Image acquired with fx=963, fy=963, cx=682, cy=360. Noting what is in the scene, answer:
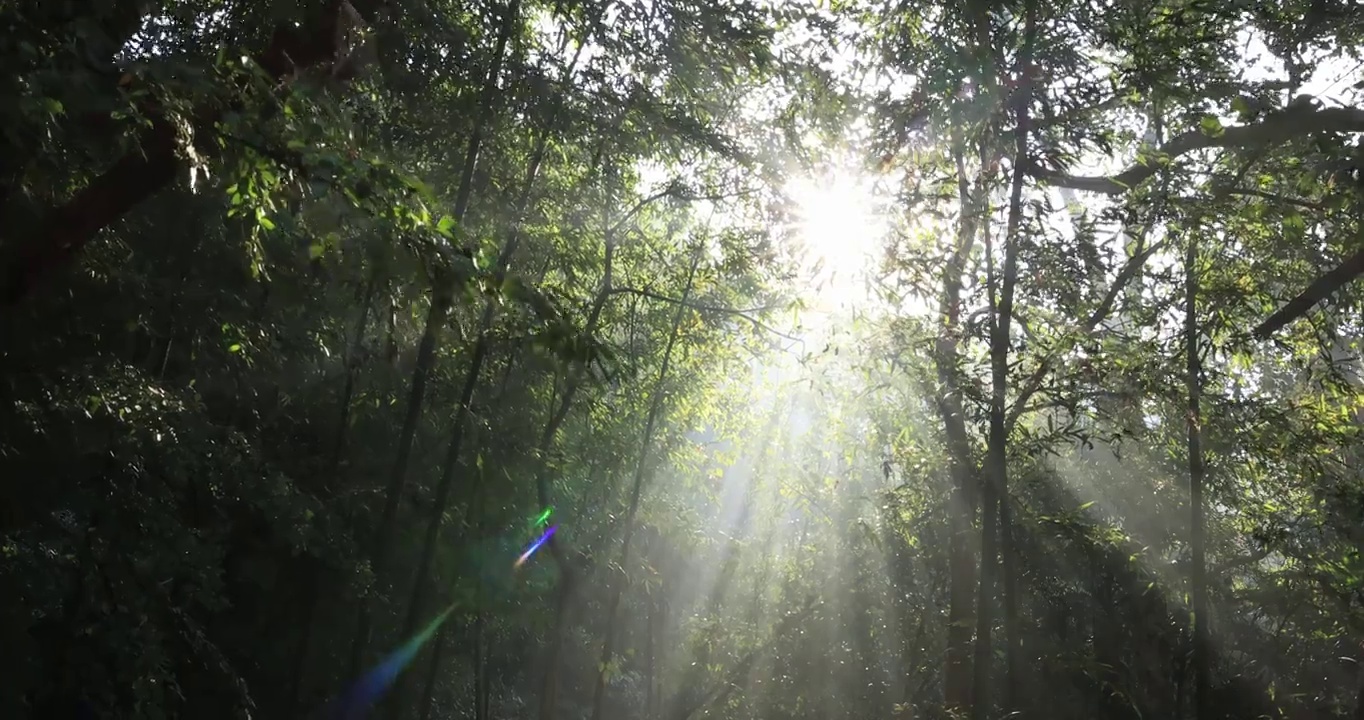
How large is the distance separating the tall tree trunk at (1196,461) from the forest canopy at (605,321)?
29 mm

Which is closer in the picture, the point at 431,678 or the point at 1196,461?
the point at 431,678

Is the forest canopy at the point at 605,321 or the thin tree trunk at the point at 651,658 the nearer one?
the forest canopy at the point at 605,321

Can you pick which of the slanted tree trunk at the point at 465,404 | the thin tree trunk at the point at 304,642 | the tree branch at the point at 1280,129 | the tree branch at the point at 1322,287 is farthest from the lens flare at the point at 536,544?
the tree branch at the point at 1322,287

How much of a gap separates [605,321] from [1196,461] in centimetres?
328

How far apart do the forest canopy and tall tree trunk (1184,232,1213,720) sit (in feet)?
0.09

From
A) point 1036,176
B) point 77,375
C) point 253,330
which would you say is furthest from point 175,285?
point 1036,176

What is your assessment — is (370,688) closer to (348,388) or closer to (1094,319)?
(348,388)

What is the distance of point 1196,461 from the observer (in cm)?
512

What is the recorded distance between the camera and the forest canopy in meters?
2.12

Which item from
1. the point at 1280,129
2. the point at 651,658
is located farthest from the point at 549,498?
the point at 1280,129

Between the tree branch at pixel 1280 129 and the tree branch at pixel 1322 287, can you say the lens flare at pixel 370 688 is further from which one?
the tree branch at pixel 1322 287

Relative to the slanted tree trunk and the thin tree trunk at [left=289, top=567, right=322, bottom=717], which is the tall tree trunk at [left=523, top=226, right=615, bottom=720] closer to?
the slanted tree trunk

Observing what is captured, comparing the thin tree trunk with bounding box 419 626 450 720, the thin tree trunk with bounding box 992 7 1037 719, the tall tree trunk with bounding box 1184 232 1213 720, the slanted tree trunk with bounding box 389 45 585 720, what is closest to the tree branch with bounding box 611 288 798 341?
the slanted tree trunk with bounding box 389 45 585 720

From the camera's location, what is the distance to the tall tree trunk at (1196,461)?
14.7 feet
